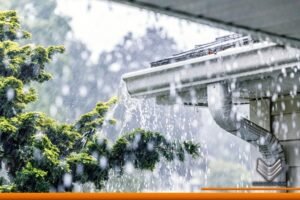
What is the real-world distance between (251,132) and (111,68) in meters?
65.2

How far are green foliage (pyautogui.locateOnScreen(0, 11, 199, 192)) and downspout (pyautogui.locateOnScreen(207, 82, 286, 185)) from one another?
233 inches

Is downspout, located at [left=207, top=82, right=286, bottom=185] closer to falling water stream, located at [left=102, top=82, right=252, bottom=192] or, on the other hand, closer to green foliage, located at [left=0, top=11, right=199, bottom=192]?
green foliage, located at [left=0, top=11, right=199, bottom=192]

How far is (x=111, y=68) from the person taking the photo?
256 feet

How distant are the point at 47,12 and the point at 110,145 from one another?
58.4m

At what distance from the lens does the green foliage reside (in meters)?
16.9

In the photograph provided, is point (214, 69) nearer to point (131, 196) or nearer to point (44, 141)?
point (44, 141)

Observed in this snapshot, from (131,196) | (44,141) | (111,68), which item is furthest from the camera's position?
(111,68)

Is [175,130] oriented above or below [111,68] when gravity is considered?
below

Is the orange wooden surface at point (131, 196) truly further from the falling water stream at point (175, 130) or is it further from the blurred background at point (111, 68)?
the blurred background at point (111, 68)

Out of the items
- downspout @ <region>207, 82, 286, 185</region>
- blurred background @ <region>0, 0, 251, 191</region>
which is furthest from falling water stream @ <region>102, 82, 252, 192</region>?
downspout @ <region>207, 82, 286, 185</region>

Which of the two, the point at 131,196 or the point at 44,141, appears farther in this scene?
the point at 44,141

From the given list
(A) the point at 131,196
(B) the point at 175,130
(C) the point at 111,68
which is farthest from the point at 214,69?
(C) the point at 111,68

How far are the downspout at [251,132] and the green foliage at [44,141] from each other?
5.91 m

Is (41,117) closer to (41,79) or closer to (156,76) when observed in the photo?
(41,79)
